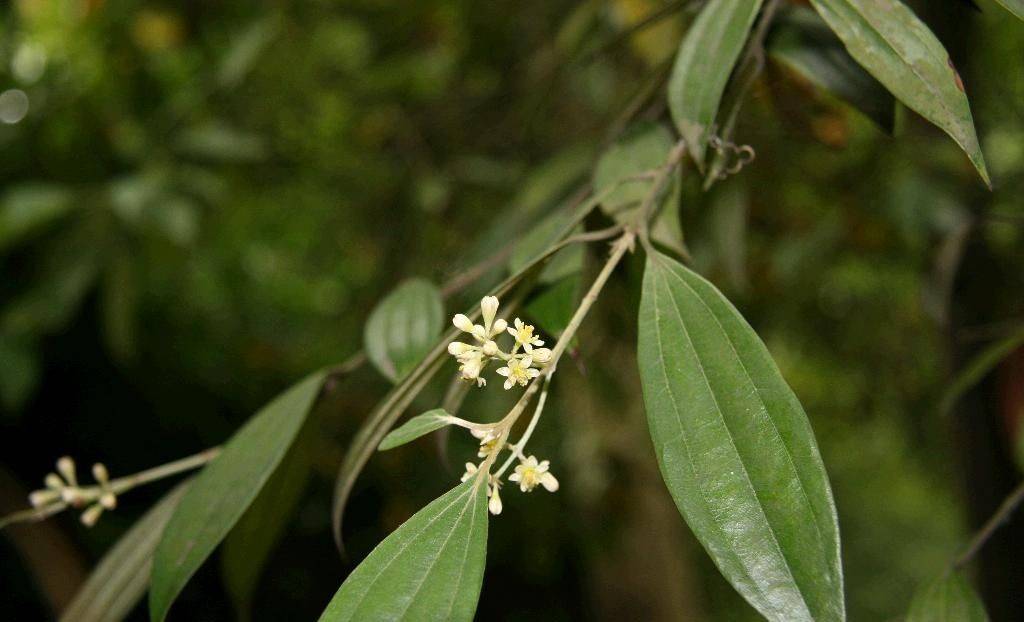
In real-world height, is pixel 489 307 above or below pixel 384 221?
above

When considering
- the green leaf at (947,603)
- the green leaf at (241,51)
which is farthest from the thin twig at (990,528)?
the green leaf at (241,51)

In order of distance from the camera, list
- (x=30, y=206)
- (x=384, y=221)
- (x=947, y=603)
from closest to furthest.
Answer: (x=947, y=603) < (x=30, y=206) < (x=384, y=221)

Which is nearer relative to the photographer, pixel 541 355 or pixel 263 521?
pixel 541 355

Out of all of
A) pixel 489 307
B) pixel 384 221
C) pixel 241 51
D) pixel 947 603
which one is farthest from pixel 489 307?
pixel 384 221

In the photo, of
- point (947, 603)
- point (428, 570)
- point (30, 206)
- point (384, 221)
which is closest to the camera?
point (428, 570)

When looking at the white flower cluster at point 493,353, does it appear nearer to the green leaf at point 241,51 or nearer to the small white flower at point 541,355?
the small white flower at point 541,355

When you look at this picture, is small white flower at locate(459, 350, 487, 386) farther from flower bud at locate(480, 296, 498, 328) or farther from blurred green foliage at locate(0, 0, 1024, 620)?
blurred green foliage at locate(0, 0, 1024, 620)

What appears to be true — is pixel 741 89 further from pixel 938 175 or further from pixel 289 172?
pixel 289 172

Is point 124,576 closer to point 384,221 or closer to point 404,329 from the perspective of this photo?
point 404,329
